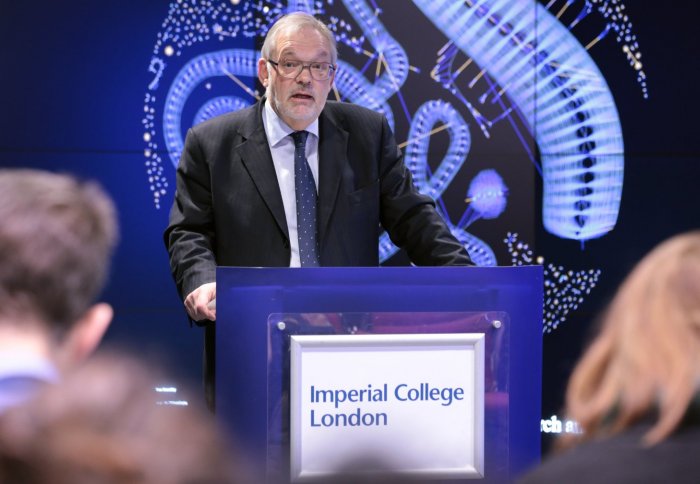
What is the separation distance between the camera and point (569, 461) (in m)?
1.13

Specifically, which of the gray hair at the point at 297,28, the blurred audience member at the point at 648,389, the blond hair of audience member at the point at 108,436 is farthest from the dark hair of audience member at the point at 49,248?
the gray hair at the point at 297,28

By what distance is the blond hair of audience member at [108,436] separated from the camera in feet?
2.25

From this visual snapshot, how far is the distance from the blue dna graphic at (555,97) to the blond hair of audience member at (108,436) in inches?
167

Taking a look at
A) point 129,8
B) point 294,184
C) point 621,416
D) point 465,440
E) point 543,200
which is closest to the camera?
point 621,416

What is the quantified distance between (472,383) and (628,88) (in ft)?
10.7

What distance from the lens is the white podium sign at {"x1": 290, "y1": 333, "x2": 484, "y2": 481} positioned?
2109 millimetres

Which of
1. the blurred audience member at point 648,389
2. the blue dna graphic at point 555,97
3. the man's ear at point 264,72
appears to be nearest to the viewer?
the blurred audience member at point 648,389

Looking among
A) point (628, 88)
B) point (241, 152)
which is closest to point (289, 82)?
point (241, 152)

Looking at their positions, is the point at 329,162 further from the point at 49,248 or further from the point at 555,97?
the point at 555,97

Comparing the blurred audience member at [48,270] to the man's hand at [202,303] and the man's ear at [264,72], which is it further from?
the man's ear at [264,72]

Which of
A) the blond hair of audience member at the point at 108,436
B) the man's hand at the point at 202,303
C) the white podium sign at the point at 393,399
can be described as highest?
the blond hair of audience member at the point at 108,436

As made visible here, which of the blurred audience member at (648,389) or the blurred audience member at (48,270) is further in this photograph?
the blurred audience member at (648,389)

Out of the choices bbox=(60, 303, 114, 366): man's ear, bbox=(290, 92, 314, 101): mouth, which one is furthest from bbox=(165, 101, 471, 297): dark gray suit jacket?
bbox=(60, 303, 114, 366): man's ear

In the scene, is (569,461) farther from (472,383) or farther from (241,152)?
(241,152)
